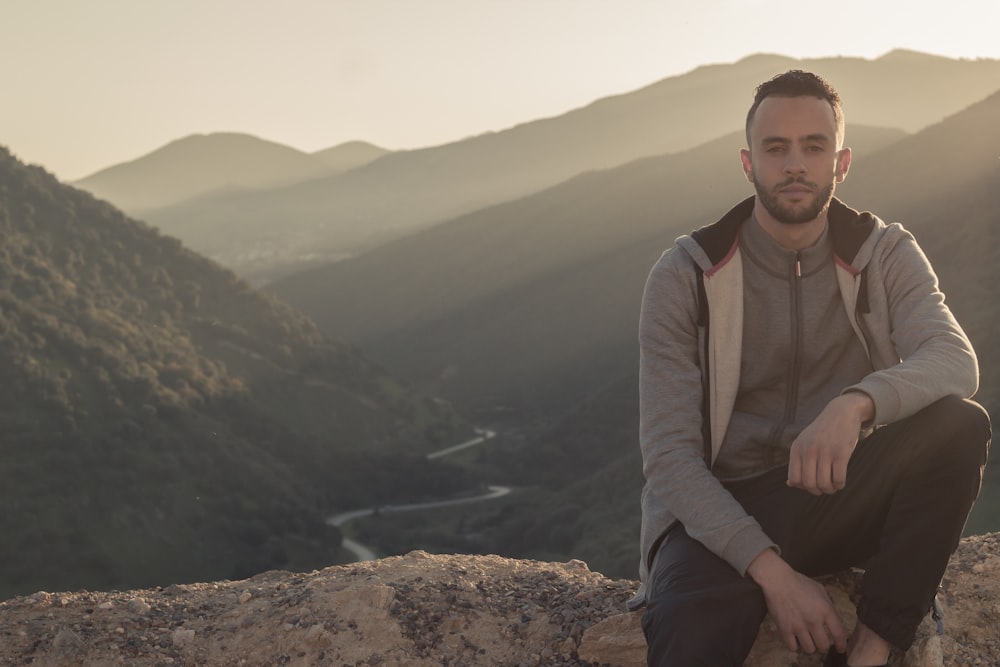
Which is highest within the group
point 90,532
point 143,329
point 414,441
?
point 143,329

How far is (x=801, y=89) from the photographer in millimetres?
4230

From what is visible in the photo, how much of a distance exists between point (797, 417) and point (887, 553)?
703 millimetres

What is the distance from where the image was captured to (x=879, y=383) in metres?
3.81

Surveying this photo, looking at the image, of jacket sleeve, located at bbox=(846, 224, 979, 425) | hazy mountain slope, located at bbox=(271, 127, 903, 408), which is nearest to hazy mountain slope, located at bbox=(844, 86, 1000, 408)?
jacket sleeve, located at bbox=(846, 224, 979, 425)

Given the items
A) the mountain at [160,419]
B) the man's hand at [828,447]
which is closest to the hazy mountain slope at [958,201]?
the man's hand at [828,447]

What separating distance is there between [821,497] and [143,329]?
6972cm

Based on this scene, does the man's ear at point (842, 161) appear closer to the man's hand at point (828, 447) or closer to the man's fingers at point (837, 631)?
the man's hand at point (828, 447)

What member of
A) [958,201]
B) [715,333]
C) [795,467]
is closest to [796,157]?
[715,333]

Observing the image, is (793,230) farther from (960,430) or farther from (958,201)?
(958,201)

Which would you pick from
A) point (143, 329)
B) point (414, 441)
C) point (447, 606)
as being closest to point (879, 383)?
point (447, 606)

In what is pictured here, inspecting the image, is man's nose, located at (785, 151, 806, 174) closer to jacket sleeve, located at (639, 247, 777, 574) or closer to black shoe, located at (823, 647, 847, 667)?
jacket sleeve, located at (639, 247, 777, 574)

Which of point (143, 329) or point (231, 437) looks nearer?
point (231, 437)

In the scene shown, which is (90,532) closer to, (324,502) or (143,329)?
(324,502)

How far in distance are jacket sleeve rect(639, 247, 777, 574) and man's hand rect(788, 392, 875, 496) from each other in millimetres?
279
